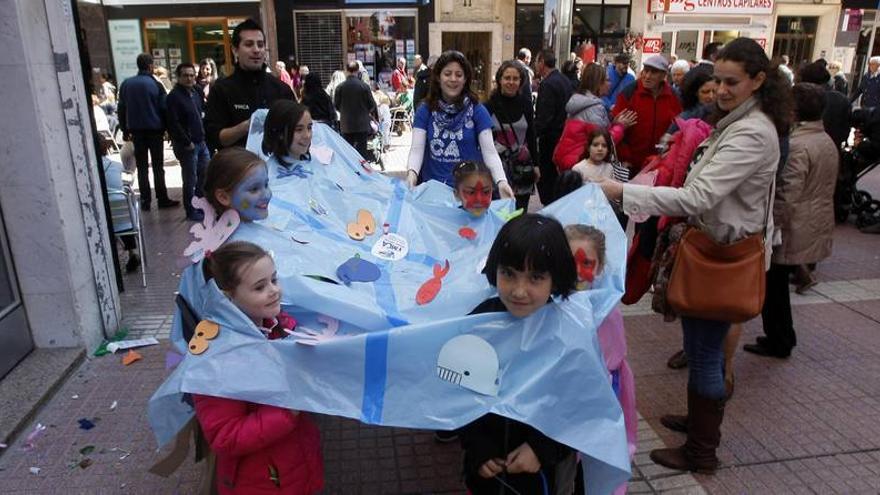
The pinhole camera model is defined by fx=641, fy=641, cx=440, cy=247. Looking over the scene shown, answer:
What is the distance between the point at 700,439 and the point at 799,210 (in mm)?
2111

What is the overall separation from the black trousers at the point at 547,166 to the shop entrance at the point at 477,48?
523 inches

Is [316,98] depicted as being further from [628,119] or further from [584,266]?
[584,266]

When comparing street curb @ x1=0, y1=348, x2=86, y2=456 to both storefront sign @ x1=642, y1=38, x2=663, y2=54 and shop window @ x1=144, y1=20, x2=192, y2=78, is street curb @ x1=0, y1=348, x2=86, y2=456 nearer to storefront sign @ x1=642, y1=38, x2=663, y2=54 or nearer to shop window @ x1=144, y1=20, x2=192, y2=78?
shop window @ x1=144, y1=20, x2=192, y2=78

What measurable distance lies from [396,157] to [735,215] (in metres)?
9.78

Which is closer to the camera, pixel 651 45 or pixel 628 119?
pixel 628 119

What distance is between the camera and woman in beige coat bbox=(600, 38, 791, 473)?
2604 millimetres

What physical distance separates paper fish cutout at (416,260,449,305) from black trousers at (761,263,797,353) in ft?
7.69

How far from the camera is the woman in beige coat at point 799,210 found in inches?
163

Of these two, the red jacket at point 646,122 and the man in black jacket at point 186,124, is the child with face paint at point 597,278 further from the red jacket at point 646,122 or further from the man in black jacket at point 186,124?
the man in black jacket at point 186,124

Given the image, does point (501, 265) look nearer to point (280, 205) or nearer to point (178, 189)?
point (280, 205)

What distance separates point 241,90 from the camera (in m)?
4.30

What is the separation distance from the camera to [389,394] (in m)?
2.09

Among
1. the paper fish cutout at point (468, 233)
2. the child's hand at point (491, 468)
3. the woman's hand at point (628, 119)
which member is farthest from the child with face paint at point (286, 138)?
the woman's hand at point (628, 119)

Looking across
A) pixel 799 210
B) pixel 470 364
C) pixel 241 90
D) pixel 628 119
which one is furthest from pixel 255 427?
pixel 628 119
